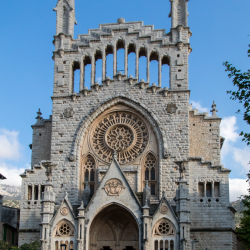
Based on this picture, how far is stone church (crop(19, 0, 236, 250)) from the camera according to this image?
31531 millimetres

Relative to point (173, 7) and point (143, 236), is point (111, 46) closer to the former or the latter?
point (173, 7)

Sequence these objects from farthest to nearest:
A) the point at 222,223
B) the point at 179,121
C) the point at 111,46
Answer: the point at 111,46 → the point at 179,121 → the point at 222,223

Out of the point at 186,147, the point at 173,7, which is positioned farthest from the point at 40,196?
the point at 173,7

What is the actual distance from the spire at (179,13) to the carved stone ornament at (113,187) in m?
12.6

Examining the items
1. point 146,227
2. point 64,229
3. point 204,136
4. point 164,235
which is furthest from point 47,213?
point 204,136

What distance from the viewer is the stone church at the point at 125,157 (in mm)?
31531

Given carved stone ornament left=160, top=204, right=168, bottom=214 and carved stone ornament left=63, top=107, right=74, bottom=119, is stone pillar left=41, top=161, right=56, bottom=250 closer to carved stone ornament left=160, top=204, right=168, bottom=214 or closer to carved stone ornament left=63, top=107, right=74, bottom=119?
carved stone ornament left=63, top=107, right=74, bottom=119

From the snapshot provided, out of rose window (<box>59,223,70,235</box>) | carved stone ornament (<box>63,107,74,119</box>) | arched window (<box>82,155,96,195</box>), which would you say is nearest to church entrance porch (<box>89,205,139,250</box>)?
arched window (<box>82,155,96,195</box>)

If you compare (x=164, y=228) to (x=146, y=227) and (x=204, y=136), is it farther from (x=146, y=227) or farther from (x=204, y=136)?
(x=204, y=136)

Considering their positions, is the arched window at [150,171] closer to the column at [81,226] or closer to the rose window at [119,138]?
the rose window at [119,138]

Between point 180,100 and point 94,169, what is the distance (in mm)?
7561

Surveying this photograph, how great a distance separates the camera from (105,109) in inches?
1412

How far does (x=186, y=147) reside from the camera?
34281mm

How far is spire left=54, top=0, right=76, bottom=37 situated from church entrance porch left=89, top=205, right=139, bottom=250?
1392 cm
